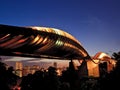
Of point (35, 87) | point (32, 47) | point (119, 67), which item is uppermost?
point (32, 47)

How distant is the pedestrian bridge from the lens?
39531 millimetres

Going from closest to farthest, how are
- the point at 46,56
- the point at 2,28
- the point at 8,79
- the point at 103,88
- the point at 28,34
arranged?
1. the point at 103,88
2. the point at 8,79
3. the point at 2,28
4. the point at 28,34
5. the point at 46,56

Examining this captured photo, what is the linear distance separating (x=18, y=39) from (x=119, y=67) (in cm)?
2561

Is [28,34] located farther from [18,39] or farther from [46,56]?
[46,56]

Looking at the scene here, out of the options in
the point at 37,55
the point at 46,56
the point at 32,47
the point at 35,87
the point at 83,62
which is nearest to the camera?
the point at 35,87

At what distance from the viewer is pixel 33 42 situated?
150 feet

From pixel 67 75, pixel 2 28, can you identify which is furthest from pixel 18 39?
pixel 67 75

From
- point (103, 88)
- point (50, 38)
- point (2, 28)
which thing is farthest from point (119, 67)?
point (50, 38)

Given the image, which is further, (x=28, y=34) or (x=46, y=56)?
(x=46, y=56)

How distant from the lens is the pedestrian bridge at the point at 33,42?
39.5m

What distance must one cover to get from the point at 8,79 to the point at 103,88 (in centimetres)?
1149

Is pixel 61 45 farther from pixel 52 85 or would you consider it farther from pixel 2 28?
pixel 52 85

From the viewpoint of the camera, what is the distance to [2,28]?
36562 millimetres

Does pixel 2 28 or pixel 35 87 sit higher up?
pixel 2 28
